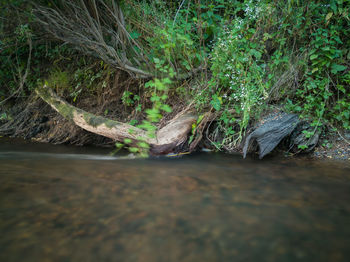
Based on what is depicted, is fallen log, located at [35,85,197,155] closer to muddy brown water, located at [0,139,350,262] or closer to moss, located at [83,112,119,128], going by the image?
moss, located at [83,112,119,128]

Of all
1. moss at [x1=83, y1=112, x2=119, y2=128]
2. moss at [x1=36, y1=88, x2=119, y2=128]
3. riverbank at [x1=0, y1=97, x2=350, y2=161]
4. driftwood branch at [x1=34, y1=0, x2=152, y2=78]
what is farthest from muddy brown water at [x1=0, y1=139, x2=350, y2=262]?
driftwood branch at [x1=34, y1=0, x2=152, y2=78]

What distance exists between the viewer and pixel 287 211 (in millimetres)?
1722

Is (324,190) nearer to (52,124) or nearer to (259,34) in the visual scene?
(259,34)

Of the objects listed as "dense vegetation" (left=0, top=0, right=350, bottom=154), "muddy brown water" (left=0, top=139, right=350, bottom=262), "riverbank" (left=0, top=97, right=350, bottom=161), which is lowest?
"muddy brown water" (left=0, top=139, right=350, bottom=262)

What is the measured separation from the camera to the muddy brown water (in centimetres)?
126

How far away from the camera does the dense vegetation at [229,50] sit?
330 cm

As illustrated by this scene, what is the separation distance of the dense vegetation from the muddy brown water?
0.95 metres

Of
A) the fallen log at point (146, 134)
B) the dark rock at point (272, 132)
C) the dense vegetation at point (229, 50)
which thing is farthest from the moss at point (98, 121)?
the dark rock at point (272, 132)

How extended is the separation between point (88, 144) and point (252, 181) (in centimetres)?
343

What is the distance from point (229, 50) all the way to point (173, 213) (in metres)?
2.50

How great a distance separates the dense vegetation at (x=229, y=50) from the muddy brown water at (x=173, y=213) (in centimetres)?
95

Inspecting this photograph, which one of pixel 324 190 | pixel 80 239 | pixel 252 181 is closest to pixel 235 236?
pixel 80 239

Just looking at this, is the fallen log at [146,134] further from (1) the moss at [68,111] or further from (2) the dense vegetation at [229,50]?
(2) the dense vegetation at [229,50]

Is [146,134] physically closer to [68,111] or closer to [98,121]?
[98,121]
